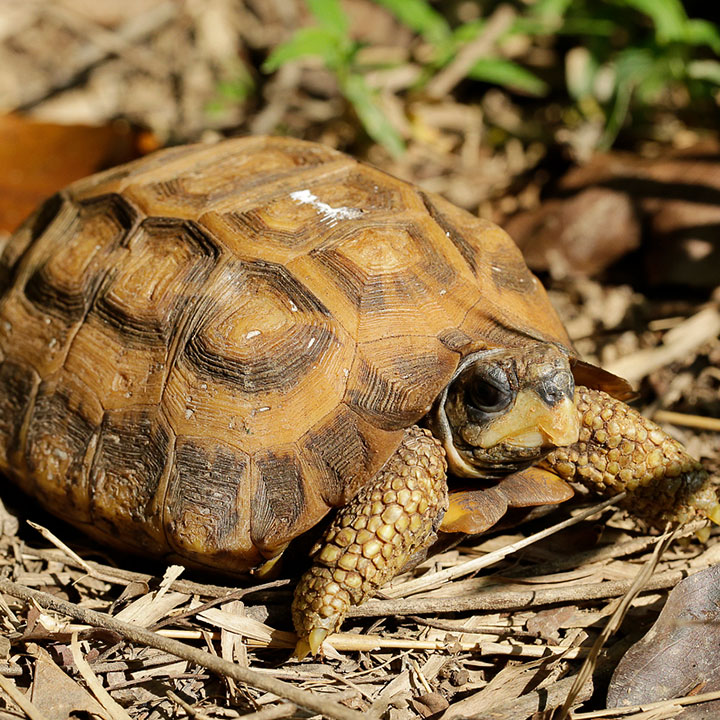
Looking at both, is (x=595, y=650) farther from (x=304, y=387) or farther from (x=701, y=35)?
(x=701, y=35)

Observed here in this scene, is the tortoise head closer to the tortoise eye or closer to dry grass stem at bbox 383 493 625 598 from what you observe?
the tortoise eye

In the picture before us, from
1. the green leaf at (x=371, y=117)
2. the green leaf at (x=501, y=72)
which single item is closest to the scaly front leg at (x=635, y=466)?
the green leaf at (x=371, y=117)

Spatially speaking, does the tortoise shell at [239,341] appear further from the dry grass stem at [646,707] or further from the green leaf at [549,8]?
the green leaf at [549,8]

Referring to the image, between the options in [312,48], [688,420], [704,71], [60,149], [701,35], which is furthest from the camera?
[60,149]

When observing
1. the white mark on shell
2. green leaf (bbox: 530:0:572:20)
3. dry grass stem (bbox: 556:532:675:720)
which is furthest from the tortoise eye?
green leaf (bbox: 530:0:572:20)

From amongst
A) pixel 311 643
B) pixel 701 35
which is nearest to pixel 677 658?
pixel 311 643

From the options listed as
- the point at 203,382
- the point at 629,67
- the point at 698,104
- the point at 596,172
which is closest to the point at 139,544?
the point at 203,382
